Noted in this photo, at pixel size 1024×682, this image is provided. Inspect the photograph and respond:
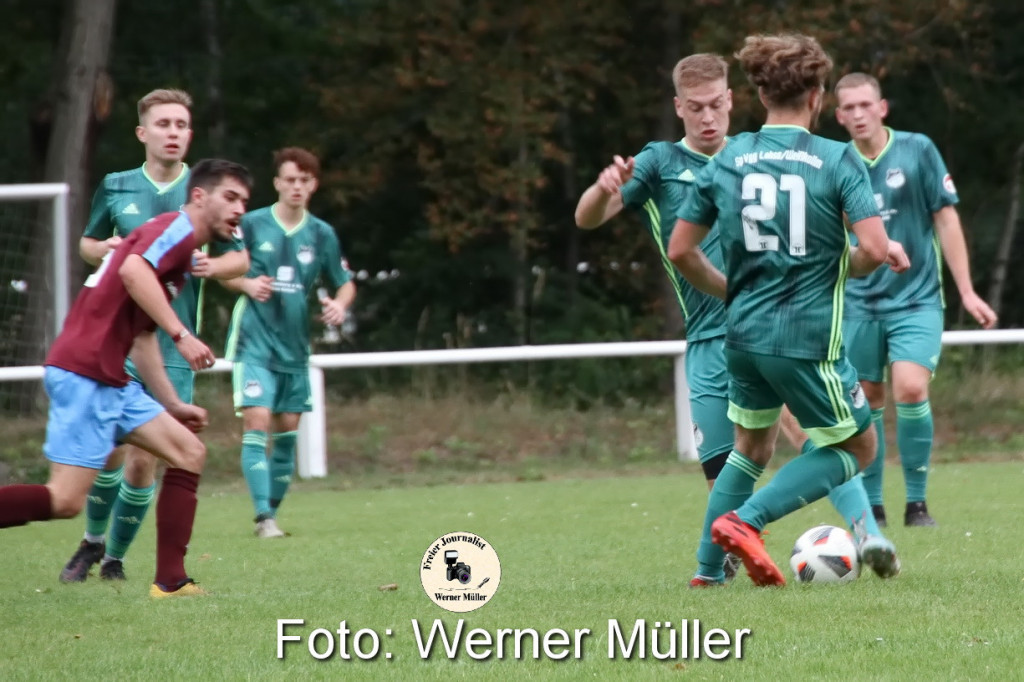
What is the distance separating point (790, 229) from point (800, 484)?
0.91 m

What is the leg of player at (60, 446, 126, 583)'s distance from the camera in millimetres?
7254

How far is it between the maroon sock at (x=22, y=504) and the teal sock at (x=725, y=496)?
241 centimetres

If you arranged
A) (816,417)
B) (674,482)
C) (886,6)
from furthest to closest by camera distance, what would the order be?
(886,6) < (674,482) < (816,417)

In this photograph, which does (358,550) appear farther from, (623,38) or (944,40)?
(944,40)

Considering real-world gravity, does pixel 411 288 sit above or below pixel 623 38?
below

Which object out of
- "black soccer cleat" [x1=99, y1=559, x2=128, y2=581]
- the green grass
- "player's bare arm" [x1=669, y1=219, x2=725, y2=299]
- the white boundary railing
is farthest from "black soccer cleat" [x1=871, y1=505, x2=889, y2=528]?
the white boundary railing

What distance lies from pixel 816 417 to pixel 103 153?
1676 cm

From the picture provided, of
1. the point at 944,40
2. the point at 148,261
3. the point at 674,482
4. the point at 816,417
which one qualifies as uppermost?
the point at 944,40

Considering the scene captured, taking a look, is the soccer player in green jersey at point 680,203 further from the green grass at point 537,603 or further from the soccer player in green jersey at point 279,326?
the soccer player in green jersey at point 279,326

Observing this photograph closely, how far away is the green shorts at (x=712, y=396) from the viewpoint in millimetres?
6570

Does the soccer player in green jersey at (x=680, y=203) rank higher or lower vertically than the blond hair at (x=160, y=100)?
lower

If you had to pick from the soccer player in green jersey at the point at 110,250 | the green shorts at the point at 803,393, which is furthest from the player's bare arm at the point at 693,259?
the soccer player in green jersey at the point at 110,250

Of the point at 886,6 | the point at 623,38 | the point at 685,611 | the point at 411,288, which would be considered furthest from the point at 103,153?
the point at 685,611

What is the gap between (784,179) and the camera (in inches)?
217
